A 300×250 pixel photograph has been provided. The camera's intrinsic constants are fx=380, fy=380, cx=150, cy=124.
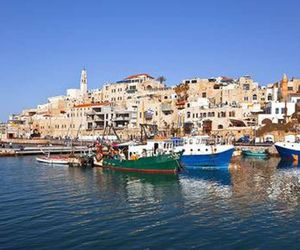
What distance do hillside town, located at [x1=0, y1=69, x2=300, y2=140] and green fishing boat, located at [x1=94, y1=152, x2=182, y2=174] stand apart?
67.2 ft

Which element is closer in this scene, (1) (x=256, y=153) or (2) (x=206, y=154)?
(2) (x=206, y=154)

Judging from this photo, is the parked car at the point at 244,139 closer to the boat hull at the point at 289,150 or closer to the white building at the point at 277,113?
the white building at the point at 277,113

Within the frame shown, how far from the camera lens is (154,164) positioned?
4156 centimetres

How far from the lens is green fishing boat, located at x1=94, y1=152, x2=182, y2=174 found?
133 ft

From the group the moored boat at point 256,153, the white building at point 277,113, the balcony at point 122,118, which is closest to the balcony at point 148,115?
the balcony at point 122,118

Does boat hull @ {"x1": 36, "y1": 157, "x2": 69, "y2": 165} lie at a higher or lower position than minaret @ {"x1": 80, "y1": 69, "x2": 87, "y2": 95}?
lower

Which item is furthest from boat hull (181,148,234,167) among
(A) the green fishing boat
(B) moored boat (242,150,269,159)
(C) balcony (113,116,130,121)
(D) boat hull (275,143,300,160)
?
(C) balcony (113,116,130,121)

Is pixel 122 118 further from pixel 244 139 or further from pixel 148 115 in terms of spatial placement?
pixel 244 139

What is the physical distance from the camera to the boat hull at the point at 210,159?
151ft

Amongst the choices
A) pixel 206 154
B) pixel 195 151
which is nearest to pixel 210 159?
pixel 206 154

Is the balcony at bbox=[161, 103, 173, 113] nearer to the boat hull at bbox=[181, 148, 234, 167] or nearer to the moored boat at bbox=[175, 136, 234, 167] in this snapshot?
the moored boat at bbox=[175, 136, 234, 167]

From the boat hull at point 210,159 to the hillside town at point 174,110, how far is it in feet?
63.0

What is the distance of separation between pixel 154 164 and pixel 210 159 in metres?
8.21

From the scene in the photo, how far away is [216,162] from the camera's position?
46031 millimetres
